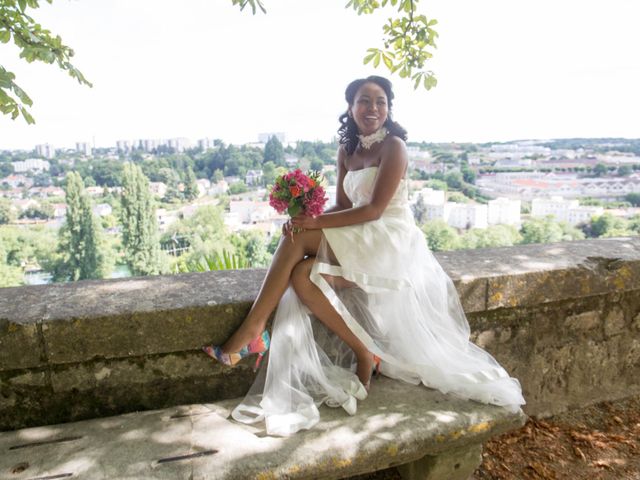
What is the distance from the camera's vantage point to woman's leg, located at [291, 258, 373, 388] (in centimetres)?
205

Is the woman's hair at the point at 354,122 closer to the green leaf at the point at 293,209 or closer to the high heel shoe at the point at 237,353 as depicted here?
the green leaf at the point at 293,209

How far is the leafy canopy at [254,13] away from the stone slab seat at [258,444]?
1.68 m

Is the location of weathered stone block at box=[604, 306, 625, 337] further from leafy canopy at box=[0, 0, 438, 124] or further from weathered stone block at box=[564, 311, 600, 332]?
leafy canopy at box=[0, 0, 438, 124]

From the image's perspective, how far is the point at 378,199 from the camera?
2230 mm

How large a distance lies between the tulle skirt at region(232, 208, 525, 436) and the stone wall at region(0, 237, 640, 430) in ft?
0.67

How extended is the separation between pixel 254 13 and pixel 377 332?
Answer: 79.7 inches

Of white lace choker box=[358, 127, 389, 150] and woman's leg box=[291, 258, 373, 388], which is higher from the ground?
white lace choker box=[358, 127, 389, 150]

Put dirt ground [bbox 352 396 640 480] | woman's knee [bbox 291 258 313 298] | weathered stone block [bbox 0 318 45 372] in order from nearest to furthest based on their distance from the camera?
weathered stone block [bbox 0 318 45 372] → woman's knee [bbox 291 258 313 298] → dirt ground [bbox 352 396 640 480]

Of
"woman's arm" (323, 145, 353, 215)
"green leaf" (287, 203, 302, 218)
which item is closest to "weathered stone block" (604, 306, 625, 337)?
"woman's arm" (323, 145, 353, 215)

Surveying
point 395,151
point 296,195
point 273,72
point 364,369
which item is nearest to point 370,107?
point 395,151

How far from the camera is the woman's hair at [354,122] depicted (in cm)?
243

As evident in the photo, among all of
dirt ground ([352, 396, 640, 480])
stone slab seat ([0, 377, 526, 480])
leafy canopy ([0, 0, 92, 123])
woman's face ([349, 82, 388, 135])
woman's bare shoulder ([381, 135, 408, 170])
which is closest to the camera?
stone slab seat ([0, 377, 526, 480])

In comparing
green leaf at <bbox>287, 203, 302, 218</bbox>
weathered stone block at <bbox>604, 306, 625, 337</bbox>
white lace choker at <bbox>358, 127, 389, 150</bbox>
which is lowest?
weathered stone block at <bbox>604, 306, 625, 337</bbox>

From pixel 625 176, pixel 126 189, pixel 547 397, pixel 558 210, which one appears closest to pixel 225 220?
pixel 126 189
